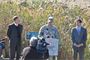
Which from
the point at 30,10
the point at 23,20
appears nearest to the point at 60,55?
the point at 23,20

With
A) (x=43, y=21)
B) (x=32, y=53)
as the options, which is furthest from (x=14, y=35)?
(x=43, y=21)

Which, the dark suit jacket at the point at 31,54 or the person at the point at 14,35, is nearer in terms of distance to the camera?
the dark suit jacket at the point at 31,54

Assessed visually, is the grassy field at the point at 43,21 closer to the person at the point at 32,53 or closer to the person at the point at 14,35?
the person at the point at 14,35

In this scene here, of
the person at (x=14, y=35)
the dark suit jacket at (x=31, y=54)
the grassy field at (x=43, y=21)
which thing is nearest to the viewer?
the dark suit jacket at (x=31, y=54)

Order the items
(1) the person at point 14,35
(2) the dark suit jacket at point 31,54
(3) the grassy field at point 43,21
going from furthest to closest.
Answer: (3) the grassy field at point 43,21 → (1) the person at point 14,35 → (2) the dark suit jacket at point 31,54

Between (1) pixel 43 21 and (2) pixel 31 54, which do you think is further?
(1) pixel 43 21

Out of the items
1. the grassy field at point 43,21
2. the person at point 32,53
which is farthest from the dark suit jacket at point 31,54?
the grassy field at point 43,21

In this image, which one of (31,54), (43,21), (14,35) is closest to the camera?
(31,54)

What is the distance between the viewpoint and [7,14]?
10617 mm

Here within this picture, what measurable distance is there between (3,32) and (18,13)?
1.42m

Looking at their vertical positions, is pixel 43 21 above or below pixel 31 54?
above

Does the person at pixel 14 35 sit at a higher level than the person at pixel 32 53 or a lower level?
higher

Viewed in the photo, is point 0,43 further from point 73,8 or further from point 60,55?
point 73,8

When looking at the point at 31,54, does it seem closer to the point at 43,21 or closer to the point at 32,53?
the point at 32,53
